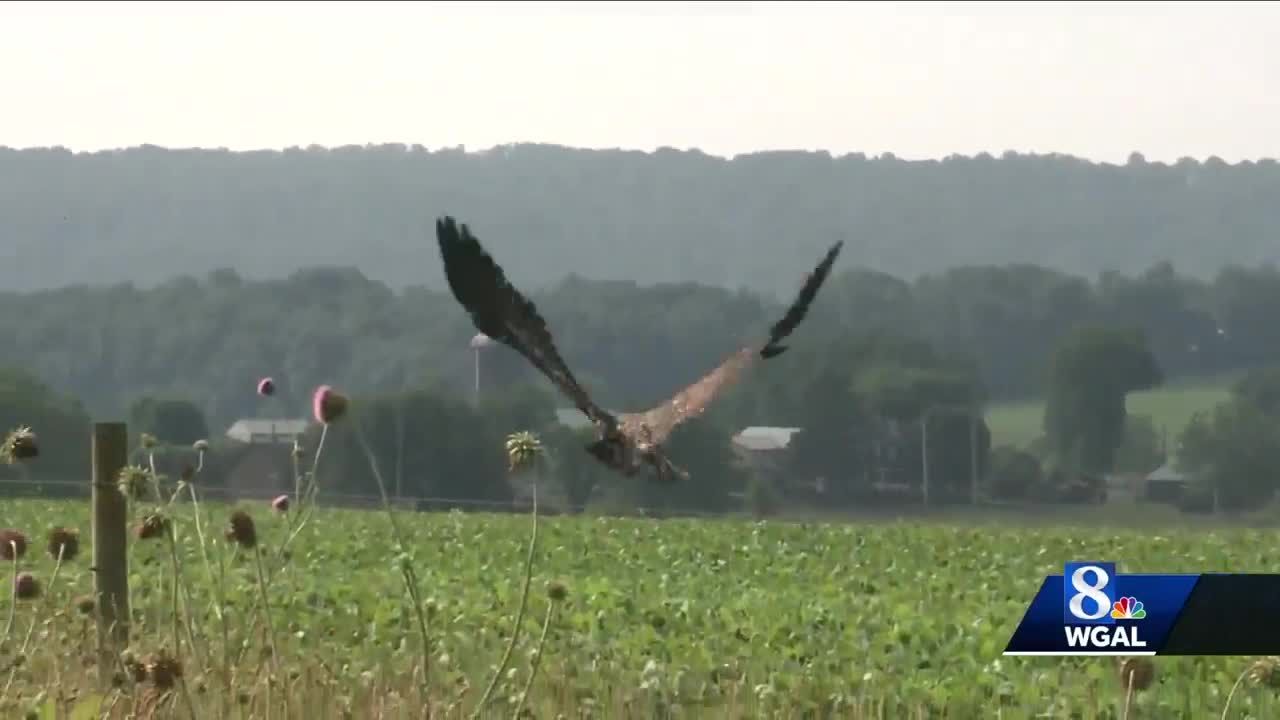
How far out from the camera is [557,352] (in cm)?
489

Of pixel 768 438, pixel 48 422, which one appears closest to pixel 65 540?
pixel 768 438

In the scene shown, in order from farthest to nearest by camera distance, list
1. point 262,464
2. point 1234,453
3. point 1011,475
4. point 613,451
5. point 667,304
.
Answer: point 1234,453 → point 1011,475 → point 667,304 → point 262,464 → point 613,451

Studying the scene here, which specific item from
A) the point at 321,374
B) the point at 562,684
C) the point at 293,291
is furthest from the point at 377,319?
the point at 562,684

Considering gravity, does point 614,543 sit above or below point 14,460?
below

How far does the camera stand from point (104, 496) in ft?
22.1

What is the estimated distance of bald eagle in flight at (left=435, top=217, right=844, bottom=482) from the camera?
Answer: 513cm

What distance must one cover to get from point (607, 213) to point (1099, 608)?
251 feet

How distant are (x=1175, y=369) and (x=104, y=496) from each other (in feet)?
181

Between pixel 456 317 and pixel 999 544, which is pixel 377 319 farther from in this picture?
pixel 999 544

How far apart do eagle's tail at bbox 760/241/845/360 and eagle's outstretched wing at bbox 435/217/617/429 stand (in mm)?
649

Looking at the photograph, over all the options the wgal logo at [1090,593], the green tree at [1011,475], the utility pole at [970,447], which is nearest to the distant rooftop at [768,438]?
the utility pole at [970,447]

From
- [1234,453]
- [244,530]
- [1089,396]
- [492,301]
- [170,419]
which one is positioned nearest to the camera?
[244,530]

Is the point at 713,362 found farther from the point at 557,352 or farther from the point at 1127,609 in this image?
the point at 557,352

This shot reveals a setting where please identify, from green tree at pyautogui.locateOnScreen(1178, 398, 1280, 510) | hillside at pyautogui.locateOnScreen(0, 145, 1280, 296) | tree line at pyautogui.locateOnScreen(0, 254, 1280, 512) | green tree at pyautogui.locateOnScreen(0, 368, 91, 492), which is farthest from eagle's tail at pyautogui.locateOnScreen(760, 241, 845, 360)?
hillside at pyautogui.locateOnScreen(0, 145, 1280, 296)
